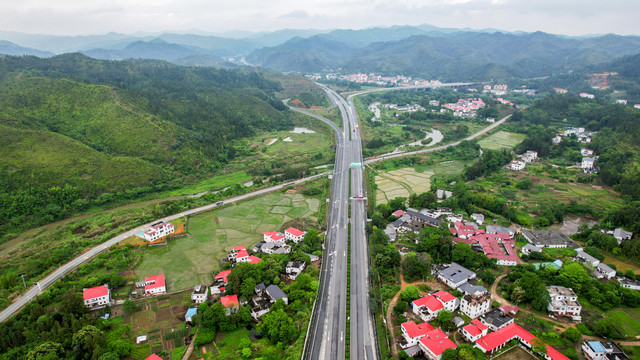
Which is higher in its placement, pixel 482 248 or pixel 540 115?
pixel 540 115

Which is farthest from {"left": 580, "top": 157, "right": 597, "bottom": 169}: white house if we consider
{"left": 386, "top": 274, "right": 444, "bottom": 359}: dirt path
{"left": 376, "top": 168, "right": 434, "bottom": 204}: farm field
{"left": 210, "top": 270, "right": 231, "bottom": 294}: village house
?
{"left": 210, "top": 270, "right": 231, "bottom": 294}: village house

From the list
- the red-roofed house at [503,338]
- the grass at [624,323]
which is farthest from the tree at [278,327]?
the grass at [624,323]


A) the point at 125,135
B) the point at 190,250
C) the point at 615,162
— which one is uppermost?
the point at 125,135

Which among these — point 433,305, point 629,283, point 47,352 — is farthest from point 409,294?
Result: point 47,352

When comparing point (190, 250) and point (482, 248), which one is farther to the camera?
point (190, 250)

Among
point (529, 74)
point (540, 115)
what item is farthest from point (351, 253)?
point (529, 74)

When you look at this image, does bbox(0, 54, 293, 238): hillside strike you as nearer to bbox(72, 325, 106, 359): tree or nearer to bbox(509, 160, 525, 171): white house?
bbox(72, 325, 106, 359): tree

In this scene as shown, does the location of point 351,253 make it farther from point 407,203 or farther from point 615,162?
point 615,162

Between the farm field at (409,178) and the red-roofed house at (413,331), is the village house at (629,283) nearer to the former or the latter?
the red-roofed house at (413,331)
